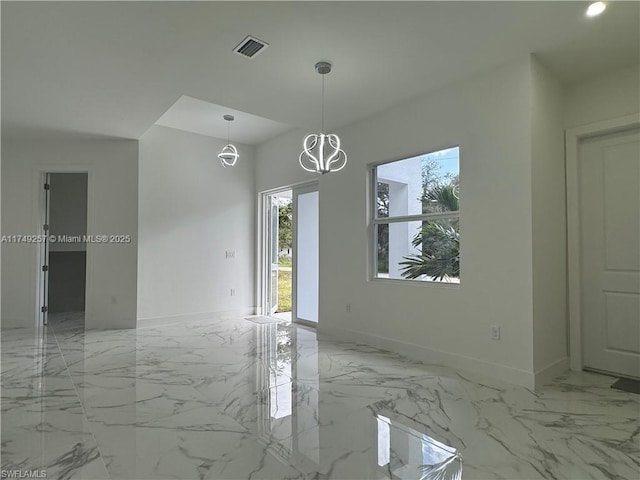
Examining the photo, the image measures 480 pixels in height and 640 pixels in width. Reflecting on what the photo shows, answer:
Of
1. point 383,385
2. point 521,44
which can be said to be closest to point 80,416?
point 383,385

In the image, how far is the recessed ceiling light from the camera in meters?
2.41

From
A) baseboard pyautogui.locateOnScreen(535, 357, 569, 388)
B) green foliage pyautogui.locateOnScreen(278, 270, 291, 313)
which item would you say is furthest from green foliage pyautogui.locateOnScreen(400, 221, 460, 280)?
green foliage pyautogui.locateOnScreen(278, 270, 291, 313)

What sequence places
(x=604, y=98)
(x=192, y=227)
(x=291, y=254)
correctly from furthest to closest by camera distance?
1. (x=291, y=254)
2. (x=192, y=227)
3. (x=604, y=98)

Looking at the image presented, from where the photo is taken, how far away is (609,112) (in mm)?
3256

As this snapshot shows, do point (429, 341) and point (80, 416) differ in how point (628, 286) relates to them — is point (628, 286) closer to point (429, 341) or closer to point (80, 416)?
point (429, 341)

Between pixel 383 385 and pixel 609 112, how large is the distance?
10.2ft

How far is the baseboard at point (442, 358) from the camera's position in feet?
9.91

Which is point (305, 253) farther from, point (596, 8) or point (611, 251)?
point (596, 8)

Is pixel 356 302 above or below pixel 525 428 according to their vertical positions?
above

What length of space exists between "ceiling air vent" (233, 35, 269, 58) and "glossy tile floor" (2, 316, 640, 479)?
267 centimetres

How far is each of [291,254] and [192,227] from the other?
5.25ft

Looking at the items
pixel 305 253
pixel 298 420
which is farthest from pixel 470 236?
pixel 305 253

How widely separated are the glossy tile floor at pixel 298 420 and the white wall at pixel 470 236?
0.30 meters

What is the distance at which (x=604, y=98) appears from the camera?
3.29 m
